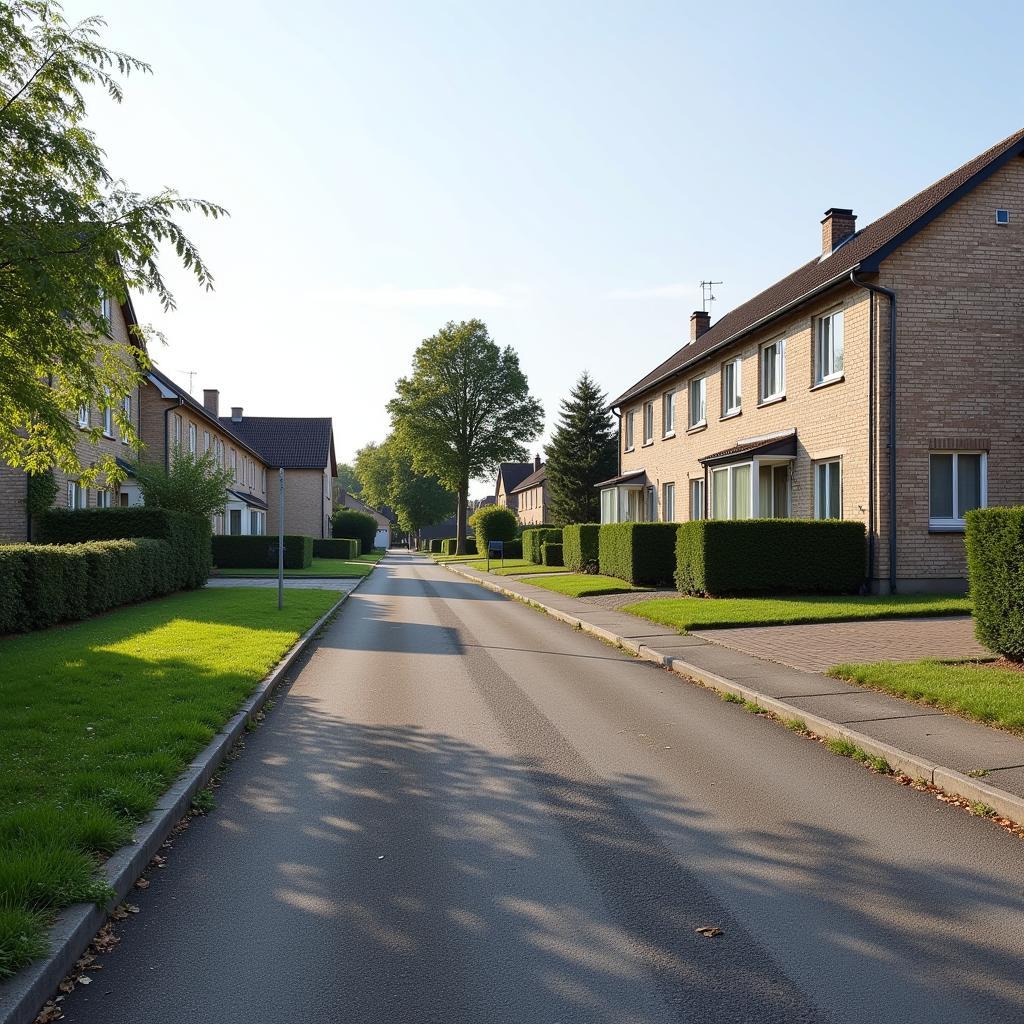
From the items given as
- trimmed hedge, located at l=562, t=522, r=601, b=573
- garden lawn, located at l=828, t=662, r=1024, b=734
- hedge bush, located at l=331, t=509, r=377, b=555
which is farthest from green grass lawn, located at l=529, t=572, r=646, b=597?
hedge bush, located at l=331, t=509, r=377, b=555

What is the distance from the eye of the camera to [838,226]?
76.8ft

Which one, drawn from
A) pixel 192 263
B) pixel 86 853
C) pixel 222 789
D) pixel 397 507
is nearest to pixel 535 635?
pixel 192 263

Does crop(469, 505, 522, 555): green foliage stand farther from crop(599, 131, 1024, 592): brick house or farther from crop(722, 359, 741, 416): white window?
crop(599, 131, 1024, 592): brick house

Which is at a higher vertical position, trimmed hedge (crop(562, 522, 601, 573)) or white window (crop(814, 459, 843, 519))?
white window (crop(814, 459, 843, 519))

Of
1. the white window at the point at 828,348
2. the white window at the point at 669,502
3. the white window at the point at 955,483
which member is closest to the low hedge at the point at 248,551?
the white window at the point at 669,502

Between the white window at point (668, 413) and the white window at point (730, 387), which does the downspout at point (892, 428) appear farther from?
the white window at point (668, 413)

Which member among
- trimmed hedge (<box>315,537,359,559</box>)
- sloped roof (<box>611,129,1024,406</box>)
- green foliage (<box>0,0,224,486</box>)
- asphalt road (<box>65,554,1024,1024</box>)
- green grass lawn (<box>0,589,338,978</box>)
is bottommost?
asphalt road (<box>65,554,1024,1024</box>)

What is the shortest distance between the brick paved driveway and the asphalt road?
135 inches

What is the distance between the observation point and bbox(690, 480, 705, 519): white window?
2636 cm

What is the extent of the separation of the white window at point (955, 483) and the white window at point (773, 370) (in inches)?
168

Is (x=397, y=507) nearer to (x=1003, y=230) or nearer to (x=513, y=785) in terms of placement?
(x=1003, y=230)

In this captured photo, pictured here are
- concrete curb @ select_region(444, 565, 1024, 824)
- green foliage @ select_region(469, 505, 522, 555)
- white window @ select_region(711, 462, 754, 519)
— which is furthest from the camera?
green foliage @ select_region(469, 505, 522, 555)

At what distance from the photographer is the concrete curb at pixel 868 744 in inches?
209

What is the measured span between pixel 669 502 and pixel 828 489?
1023cm
